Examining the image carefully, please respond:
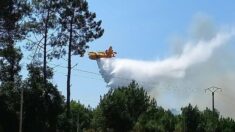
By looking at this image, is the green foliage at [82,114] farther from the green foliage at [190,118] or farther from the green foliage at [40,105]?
the green foliage at [40,105]

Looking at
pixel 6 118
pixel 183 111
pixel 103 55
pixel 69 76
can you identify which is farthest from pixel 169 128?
pixel 6 118

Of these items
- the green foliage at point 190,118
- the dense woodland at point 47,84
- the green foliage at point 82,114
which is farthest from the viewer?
the green foliage at point 82,114

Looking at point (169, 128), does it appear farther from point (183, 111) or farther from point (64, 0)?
point (64, 0)

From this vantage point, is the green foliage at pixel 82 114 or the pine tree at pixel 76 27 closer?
the pine tree at pixel 76 27

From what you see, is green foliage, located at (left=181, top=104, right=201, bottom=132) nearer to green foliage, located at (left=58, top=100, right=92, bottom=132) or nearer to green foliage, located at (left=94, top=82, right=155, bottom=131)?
green foliage, located at (left=94, top=82, right=155, bottom=131)

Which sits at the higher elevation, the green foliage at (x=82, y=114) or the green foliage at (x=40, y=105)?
the green foliage at (x=82, y=114)

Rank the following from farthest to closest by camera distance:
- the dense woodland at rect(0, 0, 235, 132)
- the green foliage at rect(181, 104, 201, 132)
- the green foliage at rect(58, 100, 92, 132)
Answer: the green foliage at rect(58, 100, 92, 132), the green foliage at rect(181, 104, 201, 132), the dense woodland at rect(0, 0, 235, 132)

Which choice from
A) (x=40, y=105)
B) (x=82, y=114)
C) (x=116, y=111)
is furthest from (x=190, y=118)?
(x=40, y=105)

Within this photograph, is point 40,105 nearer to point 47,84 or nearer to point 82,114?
point 47,84

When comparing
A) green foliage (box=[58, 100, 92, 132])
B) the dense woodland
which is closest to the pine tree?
the dense woodland

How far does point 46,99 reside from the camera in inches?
2157

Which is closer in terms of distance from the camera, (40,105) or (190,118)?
(40,105)

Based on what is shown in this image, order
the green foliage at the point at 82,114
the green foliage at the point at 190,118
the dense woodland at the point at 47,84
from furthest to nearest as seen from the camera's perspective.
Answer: the green foliage at the point at 82,114, the green foliage at the point at 190,118, the dense woodland at the point at 47,84

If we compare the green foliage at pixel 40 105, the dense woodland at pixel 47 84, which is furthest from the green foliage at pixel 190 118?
the green foliage at pixel 40 105
